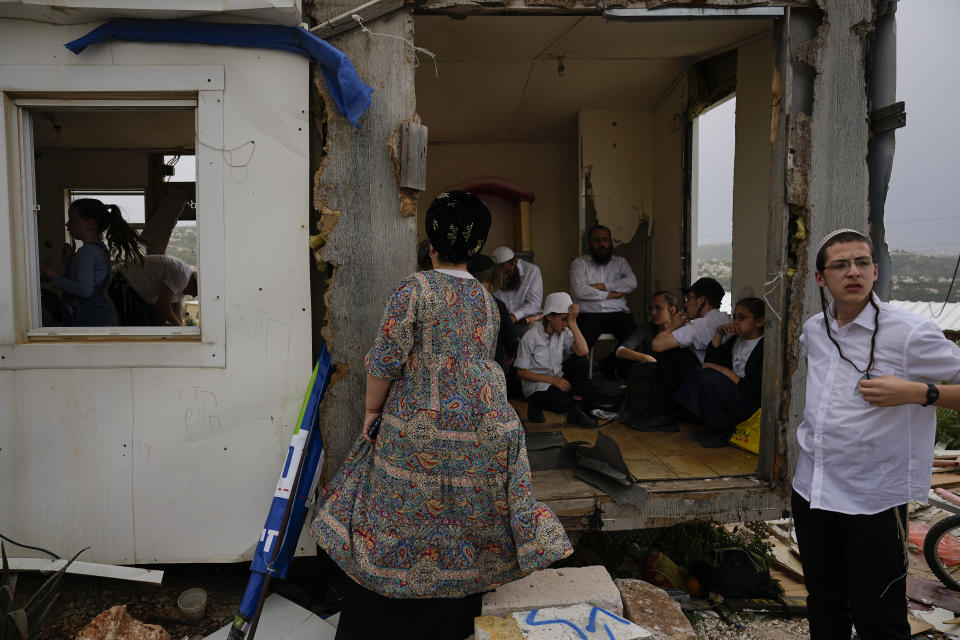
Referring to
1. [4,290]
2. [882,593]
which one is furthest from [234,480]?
[882,593]

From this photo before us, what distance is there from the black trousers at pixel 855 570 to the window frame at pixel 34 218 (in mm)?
2978

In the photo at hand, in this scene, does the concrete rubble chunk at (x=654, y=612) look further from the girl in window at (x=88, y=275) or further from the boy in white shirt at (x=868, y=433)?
the girl in window at (x=88, y=275)

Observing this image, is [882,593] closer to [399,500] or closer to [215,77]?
[399,500]

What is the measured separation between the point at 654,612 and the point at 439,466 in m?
1.39

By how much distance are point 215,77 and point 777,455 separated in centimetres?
382

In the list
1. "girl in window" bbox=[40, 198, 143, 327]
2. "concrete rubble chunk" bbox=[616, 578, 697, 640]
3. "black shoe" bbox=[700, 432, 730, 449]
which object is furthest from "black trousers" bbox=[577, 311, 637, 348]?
"girl in window" bbox=[40, 198, 143, 327]

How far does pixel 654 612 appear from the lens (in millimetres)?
3072

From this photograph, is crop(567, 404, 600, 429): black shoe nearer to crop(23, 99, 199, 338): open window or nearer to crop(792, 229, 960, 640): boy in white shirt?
crop(792, 229, 960, 640): boy in white shirt

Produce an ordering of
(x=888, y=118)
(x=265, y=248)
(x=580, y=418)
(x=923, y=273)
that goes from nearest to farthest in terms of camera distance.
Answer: (x=265, y=248) → (x=888, y=118) → (x=580, y=418) → (x=923, y=273)

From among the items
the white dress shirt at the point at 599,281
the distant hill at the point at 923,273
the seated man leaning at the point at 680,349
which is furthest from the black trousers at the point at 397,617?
the distant hill at the point at 923,273

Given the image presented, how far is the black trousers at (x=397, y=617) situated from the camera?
2770mm

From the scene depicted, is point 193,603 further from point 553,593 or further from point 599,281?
point 599,281

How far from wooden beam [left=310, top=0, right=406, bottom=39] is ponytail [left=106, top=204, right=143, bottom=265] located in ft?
7.81

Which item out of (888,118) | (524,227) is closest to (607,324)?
(524,227)
